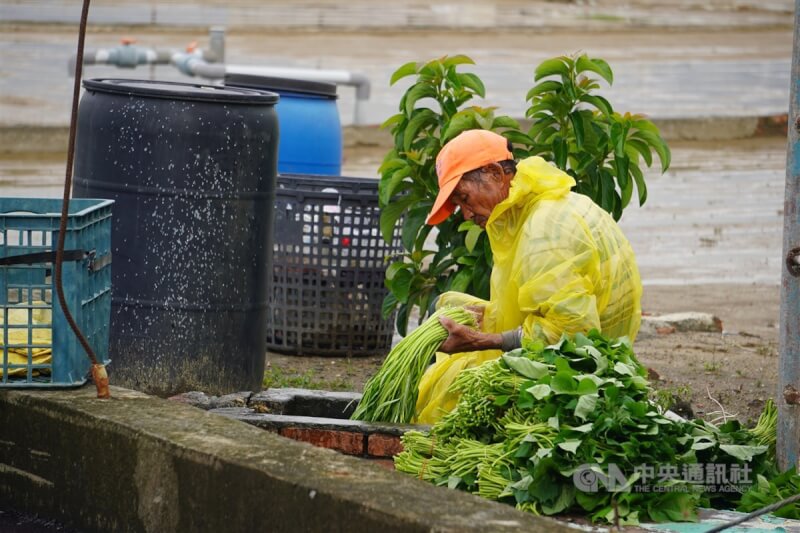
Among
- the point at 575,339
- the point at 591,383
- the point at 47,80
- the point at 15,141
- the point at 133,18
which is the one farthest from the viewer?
the point at 133,18

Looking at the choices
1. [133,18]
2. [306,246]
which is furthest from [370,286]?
[133,18]

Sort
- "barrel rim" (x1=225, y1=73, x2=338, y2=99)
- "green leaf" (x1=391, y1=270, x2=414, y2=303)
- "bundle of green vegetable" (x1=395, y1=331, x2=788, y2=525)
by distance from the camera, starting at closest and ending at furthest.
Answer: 1. "bundle of green vegetable" (x1=395, y1=331, x2=788, y2=525)
2. "green leaf" (x1=391, y1=270, x2=414, y2=303)
3. "barrel rim" (x1=225, y1=73, x2=338, y2=99)

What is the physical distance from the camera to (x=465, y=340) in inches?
186

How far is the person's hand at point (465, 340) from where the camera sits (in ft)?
15.4

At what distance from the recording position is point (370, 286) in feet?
23.1

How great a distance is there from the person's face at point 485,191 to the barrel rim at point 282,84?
3284 millimetres

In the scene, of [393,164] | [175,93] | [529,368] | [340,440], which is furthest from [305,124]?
[529,368]

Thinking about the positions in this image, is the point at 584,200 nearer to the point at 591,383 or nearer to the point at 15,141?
the point at 591,383

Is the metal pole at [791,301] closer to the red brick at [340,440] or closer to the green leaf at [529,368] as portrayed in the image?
the green leaf at [529,368]

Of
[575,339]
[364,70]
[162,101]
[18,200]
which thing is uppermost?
[364,70]

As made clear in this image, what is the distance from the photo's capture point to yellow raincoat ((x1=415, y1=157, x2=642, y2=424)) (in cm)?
449

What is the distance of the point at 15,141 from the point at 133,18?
53.3 feet

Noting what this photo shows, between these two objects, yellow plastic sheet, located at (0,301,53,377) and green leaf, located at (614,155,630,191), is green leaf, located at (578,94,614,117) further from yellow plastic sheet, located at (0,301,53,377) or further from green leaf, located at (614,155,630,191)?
yellow plastic sheet, located at (0,301,53,377)

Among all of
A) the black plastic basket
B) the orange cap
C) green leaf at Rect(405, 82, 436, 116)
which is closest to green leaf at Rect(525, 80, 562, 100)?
green leaf at Rect(405, 82, 436, 116)
